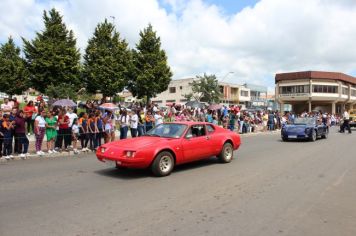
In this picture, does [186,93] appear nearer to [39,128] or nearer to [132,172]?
[39,128]

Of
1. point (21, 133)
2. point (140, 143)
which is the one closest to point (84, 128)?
point (21, 133)

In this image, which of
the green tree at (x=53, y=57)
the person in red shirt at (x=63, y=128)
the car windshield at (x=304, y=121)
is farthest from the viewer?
the green tree at (x=53, y=57)

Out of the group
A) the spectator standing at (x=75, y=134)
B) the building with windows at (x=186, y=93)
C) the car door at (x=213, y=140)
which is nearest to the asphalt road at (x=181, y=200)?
the car door at (x=213, y=140)

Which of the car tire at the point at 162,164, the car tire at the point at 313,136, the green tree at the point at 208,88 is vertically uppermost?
the green tree at the point at 208,88

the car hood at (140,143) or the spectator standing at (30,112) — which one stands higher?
the spectator standing at (30,112)

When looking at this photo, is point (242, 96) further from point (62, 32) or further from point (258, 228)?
point (258, 228)

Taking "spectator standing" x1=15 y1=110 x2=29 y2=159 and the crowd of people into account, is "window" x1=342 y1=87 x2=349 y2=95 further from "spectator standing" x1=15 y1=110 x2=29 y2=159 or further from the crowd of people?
"spectator standing" x1=15 y1=110 x2=29 y2=159

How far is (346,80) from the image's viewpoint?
81125mm

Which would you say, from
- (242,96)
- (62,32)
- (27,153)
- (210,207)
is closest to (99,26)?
(62,32)

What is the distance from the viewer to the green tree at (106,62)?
37.3 m

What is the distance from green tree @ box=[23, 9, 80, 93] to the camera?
34.8m

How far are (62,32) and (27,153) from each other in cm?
2799

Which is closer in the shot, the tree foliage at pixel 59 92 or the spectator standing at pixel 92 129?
the spectator standing at pixel 92 129

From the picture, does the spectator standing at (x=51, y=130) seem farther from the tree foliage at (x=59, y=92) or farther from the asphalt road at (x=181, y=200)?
the tree foliage at (x=59, y=92)
